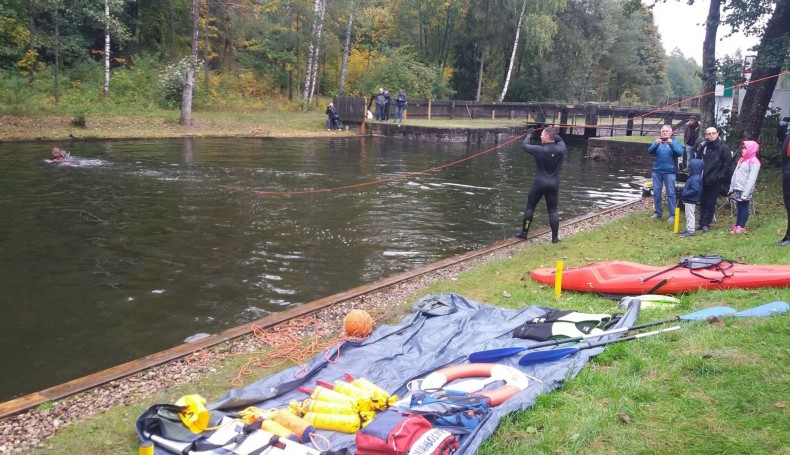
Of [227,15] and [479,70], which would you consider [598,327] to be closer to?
[227,15]

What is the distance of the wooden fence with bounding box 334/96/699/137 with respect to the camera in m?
33.7

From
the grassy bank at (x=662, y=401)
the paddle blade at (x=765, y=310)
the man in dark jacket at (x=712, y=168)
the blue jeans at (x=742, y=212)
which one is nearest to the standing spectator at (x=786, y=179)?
the blue jeans at (x=742, y=212)

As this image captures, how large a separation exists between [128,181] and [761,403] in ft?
50.3

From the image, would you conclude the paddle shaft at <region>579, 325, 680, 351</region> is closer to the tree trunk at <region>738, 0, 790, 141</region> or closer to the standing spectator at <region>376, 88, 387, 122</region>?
the tree trunk at <region>738, 0, 790, 141</region>

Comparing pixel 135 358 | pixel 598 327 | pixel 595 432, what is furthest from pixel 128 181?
pixel 595 432

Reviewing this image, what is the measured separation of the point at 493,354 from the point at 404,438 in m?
1.93

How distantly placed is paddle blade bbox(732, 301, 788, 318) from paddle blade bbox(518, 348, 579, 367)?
1.70 m

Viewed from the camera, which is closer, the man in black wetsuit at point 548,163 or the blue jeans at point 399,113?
the man in black wetsuit at point 548,163

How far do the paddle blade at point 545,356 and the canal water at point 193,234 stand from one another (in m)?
3.50

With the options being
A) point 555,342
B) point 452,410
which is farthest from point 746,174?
point 452,410

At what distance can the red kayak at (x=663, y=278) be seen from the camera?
676 centimetres

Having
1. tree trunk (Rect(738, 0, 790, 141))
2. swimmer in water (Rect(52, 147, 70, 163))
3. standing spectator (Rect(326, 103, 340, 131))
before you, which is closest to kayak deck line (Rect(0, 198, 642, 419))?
tree trunk (Rect(738, 0, 790, 141))

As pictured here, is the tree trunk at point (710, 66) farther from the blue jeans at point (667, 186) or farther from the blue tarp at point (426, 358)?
the blue tarp at point (426, 358)

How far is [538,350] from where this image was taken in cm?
533
